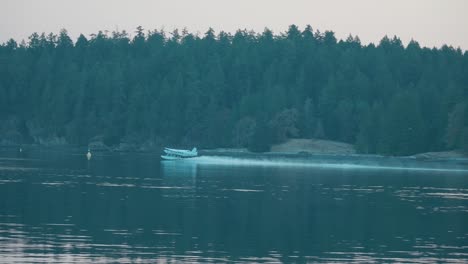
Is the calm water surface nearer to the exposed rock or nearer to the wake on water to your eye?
the wake on water

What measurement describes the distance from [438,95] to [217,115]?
46.1 metres

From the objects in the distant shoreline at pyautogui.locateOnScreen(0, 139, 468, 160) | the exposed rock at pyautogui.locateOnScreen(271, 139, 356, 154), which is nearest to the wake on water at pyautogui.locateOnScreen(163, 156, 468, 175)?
the distant shoreline at pyautogui.locateOnScreen(0, 139, 468, 160)

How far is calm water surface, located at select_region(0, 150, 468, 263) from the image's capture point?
128ft

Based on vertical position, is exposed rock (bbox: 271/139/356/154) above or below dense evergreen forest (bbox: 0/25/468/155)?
below

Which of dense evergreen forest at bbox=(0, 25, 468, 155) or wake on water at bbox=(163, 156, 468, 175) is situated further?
dense evergreen forest at bbox=(0, 25, 468, 155)

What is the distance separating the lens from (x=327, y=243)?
43406mm

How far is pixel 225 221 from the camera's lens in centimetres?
5031

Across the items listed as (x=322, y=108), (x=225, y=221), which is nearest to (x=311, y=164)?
(x=322, y=108)

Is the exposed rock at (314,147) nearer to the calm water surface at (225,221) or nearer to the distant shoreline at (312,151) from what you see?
the distant shoreline at (312,151)

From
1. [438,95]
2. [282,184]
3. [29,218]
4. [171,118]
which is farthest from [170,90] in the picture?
[29,218]

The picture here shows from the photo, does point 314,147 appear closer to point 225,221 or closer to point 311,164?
point 311,164

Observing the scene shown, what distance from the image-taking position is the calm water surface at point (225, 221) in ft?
128

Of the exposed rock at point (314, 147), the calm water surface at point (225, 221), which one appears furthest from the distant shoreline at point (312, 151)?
the calm water surface at point (225, 221)

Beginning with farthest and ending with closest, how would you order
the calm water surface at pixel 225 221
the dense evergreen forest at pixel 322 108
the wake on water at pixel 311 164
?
the dense evergreen forest at pixel 322 108
the wake on water at pixel 311 164
the calm water surface at pixel 225 221
